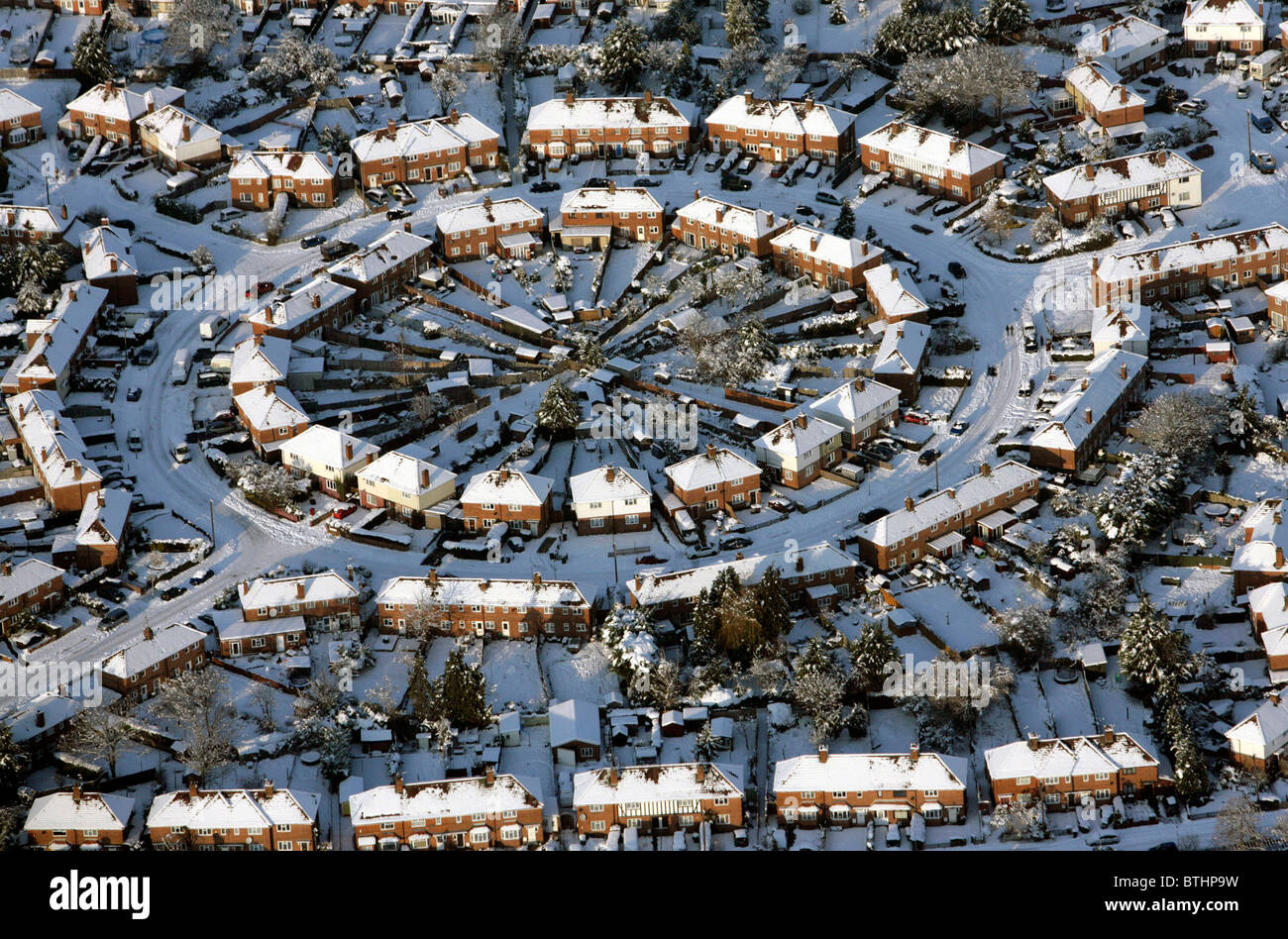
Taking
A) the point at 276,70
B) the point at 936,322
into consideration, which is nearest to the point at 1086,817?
the point at 936,322

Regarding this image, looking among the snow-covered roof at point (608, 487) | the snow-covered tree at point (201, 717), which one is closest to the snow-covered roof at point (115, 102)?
the snow-covered roof at point (608, 487)

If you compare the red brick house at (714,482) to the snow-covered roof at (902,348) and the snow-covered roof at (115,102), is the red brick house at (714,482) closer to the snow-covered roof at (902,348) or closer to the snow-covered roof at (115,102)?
the snow-covered roof at (902,348)

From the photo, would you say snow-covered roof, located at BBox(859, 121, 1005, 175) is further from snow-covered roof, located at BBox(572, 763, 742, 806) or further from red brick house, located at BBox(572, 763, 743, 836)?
red brick house, located at BBox(572, 763, 743, 836)

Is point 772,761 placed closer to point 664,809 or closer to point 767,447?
point 664,809

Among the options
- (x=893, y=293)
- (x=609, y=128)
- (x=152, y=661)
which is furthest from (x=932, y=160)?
(x=152, y=661)

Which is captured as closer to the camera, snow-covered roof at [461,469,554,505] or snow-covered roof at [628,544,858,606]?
snow-covered roof at [628,544,858,606]

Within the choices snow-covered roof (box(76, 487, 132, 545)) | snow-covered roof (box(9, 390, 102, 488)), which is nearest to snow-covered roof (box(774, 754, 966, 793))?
snow-covered roof (box(76, 487, 132, 545))
